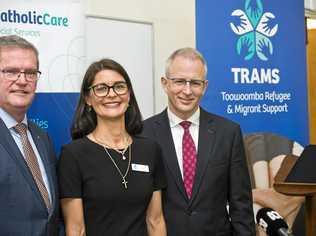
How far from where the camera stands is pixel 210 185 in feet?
8.45

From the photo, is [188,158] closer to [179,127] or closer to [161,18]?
[179,127]

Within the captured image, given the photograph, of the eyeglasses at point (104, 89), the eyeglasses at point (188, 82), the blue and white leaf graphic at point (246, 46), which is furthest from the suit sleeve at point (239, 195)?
the blue and white leaf graphic at point (246, 46)

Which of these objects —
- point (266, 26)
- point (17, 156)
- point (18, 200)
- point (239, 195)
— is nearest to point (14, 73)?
point (17, 156)

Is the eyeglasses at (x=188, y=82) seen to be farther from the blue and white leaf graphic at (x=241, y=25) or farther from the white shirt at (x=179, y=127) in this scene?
the blue and white leaf graphic at (x=241, y=25)

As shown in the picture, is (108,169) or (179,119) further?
(179,119)

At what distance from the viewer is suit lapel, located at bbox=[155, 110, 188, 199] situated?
2.57 metres

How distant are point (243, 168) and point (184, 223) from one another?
440 mm

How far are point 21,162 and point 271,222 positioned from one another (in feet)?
4.69

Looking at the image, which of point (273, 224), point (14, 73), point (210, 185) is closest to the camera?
point (14, 73)

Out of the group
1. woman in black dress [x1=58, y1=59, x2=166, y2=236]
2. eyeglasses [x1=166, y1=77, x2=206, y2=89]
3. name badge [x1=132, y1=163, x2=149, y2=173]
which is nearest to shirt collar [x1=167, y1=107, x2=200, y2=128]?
eyeglasses [x1=166, y1=77, x2=206, y2=89]

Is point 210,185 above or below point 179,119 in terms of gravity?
below

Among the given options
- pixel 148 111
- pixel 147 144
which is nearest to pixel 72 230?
pixel 147 144

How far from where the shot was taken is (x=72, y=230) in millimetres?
2113

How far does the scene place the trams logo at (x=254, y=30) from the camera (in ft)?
15.3
